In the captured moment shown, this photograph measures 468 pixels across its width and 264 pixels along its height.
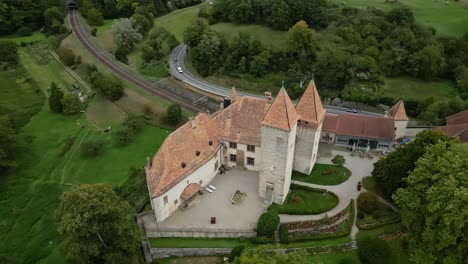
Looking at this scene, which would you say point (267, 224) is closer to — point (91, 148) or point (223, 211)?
point (223, 211)

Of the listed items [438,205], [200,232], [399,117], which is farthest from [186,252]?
[399,117]

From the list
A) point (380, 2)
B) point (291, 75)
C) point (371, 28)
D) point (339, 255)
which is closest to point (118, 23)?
point (291, 75)

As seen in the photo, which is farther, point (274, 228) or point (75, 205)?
point (274, 228)

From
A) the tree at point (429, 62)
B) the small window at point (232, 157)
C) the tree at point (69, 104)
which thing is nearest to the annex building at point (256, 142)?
the small window at point (232, 157)

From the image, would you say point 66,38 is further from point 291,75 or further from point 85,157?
point 291,75

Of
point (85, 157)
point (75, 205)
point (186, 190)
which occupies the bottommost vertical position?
point (85, 157)

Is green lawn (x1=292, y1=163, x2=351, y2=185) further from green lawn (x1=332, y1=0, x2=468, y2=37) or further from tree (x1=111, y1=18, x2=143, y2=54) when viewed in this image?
tree (x1=111, y1=18, x2=143, y2=54)

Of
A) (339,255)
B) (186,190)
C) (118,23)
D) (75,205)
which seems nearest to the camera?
(75,205)
